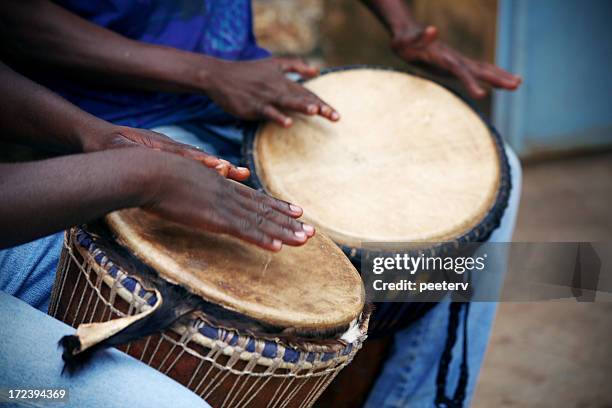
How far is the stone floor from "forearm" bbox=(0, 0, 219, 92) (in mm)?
1280

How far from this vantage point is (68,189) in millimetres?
997

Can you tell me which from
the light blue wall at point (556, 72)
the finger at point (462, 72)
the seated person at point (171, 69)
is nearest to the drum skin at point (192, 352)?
the seated person at point (171, 69)

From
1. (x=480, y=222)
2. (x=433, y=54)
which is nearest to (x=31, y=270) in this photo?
(x=480, y=222)

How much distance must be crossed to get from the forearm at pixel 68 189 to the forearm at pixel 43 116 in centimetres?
24

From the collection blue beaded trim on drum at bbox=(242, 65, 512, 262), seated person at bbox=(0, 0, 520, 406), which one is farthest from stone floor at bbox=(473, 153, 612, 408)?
blue beaded trim on drum at bbox=(242, 65, 512, 262)

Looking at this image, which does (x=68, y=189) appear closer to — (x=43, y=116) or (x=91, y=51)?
(x=43, y=116)

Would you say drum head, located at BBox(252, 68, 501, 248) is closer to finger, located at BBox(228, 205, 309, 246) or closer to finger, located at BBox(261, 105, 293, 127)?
finger, located at BBox(261, 105, 293, 127)

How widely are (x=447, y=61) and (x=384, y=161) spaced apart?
541mm

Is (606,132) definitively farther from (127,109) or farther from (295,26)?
(127,109)

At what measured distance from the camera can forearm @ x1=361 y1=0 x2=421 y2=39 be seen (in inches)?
84.1

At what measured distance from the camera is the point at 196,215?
3.60ft

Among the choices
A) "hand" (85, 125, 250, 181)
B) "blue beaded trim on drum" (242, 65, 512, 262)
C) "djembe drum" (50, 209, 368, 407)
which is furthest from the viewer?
"blue beaded trim on drum" (242, 65, 512, 262)

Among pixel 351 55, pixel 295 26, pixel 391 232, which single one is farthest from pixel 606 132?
pixel 391 232

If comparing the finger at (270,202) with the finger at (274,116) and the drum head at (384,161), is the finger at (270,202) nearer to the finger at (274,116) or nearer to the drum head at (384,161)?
the drum head at (384,161)
